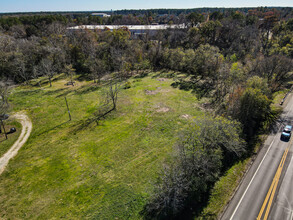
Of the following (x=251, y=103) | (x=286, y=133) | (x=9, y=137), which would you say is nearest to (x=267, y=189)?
(x=251, y=103)

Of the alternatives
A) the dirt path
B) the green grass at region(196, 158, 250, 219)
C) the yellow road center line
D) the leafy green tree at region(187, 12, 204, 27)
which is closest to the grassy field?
the dirt path

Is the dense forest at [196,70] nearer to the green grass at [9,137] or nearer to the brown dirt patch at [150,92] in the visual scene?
the green grass at [9,137]

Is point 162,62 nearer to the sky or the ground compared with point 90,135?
nearer to the sky

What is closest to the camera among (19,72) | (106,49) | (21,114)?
(21,114)

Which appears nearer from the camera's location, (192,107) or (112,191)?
(112,191)

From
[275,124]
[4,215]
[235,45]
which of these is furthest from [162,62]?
[4,215]

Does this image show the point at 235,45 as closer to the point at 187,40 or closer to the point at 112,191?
the point at 187,40

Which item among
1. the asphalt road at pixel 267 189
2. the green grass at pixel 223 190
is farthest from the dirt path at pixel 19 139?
the asphalt road at pixel 267 189

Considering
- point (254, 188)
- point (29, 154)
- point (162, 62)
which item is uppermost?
point (162, 62)
